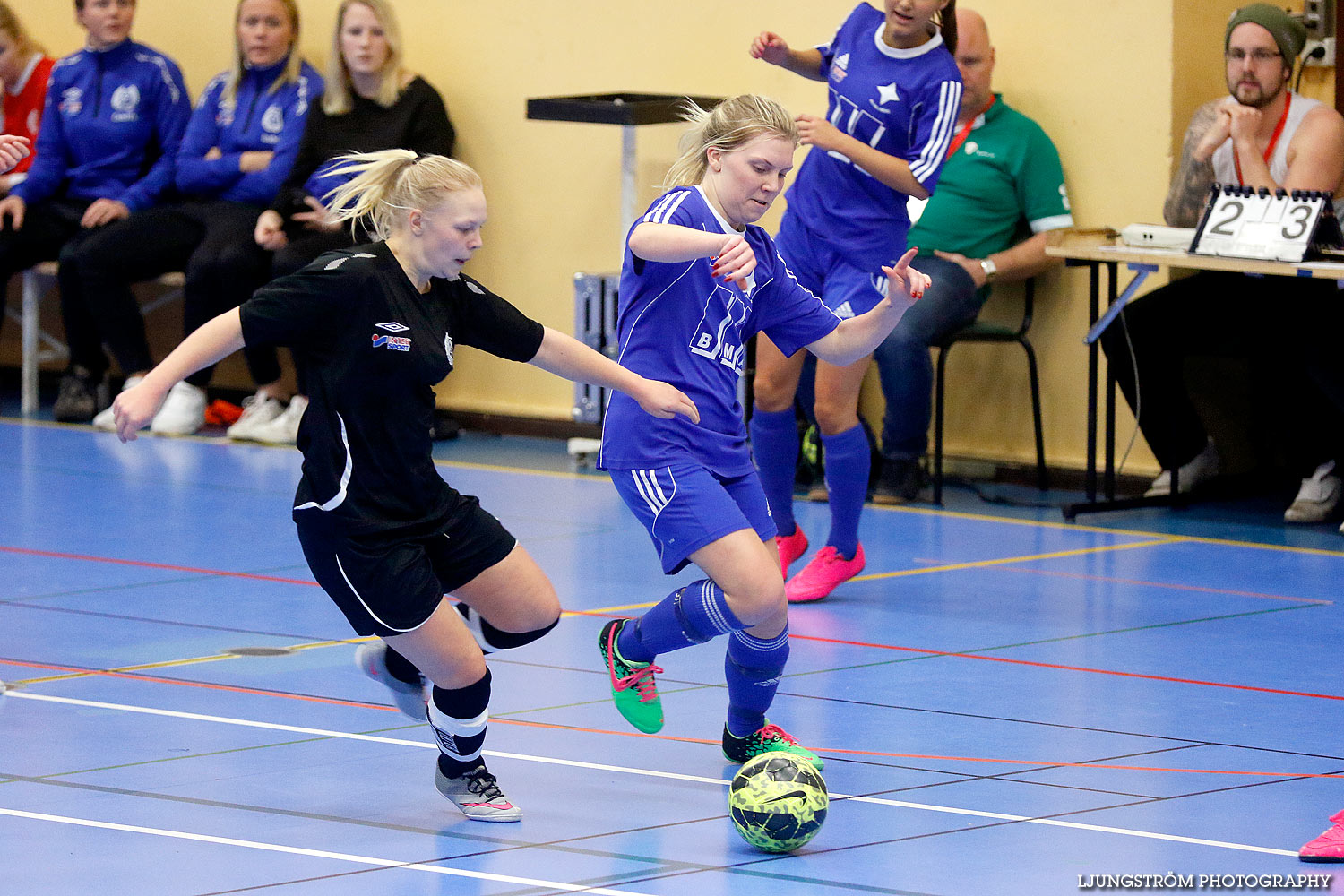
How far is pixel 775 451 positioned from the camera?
6.16m

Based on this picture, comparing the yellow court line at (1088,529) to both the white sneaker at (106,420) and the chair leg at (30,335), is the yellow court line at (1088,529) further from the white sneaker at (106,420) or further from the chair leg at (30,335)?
the chair leg at (30,335)

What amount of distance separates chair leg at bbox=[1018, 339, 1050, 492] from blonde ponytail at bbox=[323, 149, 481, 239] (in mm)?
4503

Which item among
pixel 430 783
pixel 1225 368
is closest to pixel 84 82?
pixel 1225 368

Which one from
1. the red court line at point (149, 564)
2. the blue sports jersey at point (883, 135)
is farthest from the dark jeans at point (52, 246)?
the blue sports jersey at point (883, 135)

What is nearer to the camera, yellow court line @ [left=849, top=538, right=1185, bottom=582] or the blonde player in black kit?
the blonde player in black kit

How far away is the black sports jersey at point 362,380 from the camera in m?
3.79

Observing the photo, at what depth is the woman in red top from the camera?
10.2 m

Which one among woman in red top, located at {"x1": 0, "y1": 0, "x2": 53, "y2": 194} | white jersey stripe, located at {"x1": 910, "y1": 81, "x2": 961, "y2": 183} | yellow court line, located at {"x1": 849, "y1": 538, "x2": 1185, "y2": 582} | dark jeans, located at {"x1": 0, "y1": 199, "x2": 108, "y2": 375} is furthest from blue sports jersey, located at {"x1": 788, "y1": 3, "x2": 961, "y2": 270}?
woman in red top, located at {"x1": 0, "y1": 0, "x2": 53, "y2": 194}

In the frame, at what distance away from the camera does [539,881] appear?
3.45m

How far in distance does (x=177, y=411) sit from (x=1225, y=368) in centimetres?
492

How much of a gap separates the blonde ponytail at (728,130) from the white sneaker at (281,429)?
5102mm

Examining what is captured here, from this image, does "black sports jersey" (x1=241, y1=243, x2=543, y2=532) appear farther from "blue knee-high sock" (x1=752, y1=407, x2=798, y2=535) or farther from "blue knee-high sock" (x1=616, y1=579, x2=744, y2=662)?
"blue knee-high sock" (x1=752, y1=407, x2=798, y2=535)

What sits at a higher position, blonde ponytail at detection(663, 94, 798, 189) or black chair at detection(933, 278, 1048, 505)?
blonde ponytail at detection(663, 94, 798, 189)

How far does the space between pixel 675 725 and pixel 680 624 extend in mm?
494
